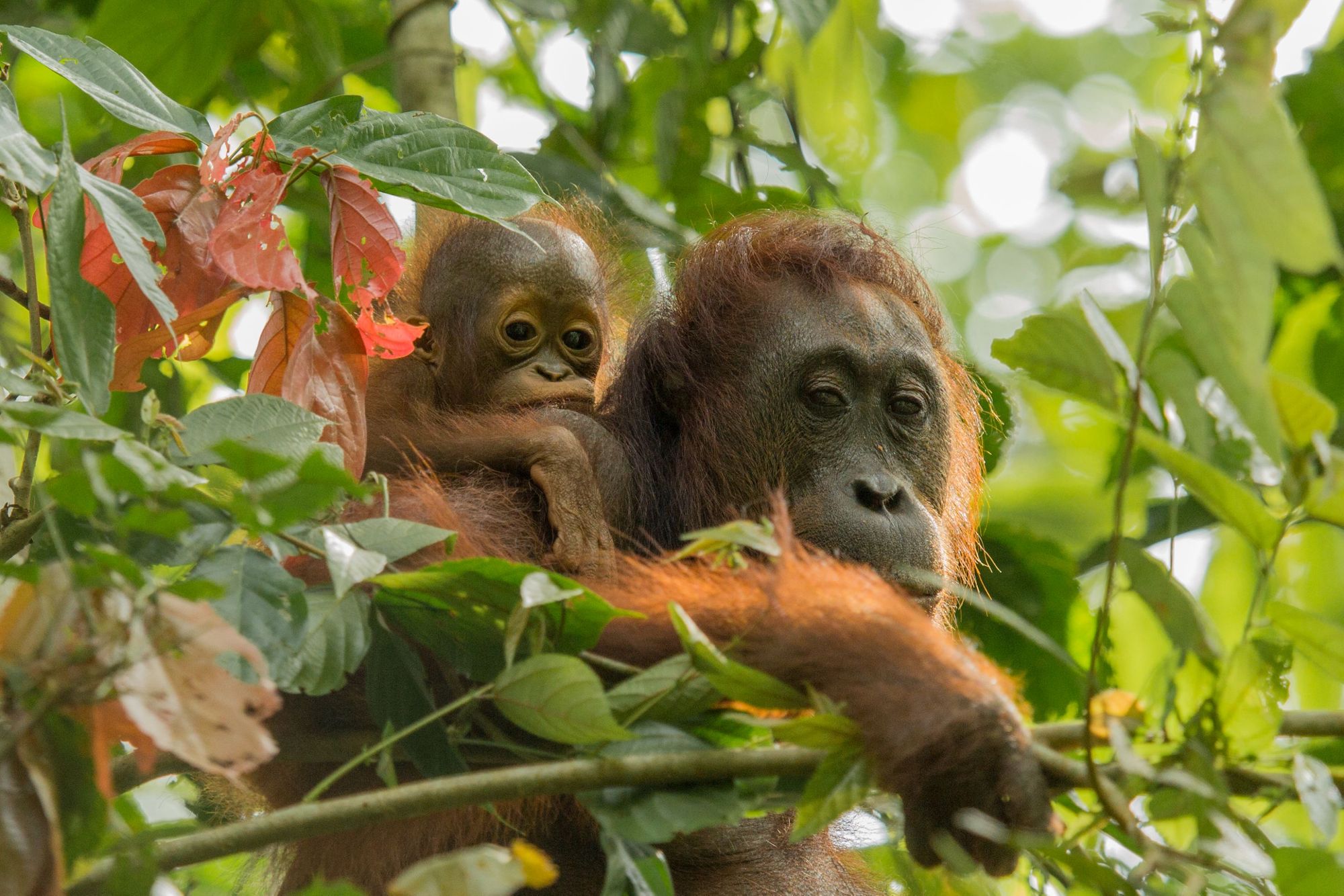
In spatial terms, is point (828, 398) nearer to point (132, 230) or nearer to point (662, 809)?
point (662, 809)

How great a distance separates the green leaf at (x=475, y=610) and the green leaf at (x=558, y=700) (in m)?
0.08

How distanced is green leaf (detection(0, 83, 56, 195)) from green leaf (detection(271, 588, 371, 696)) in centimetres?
62

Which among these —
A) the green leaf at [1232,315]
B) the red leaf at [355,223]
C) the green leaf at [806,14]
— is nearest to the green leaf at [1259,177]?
the green leaf at [1232,315]

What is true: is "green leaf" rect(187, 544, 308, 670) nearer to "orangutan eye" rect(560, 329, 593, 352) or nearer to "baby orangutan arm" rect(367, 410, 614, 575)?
"baby orangutan arm" rect(367, 410, 614, 575)

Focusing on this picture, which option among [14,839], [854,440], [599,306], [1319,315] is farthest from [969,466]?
[14,839]

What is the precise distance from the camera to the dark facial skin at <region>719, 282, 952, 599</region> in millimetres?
2625

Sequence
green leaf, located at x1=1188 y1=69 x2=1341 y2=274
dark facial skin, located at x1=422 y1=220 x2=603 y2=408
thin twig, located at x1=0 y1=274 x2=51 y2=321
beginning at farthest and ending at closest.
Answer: dark facial skin, located at x1=422 y1=220 x2=603 y2=408 → thin twig, located at x1=0 y1=274 x2=51 y2=321 → green leaf, located at x1=1188 y1=69 x2=1341 y2=274

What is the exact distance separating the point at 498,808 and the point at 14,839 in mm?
952

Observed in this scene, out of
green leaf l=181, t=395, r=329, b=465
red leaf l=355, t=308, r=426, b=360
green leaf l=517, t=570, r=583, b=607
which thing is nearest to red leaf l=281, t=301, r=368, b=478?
red leaf l=355, t=308, r=426, b=360

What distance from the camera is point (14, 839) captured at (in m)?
1.27

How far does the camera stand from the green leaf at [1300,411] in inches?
52.7

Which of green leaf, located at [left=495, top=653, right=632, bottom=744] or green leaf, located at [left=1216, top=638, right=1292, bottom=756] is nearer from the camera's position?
green leaf, located at [left=1216, top=638, right=1292, bottom=756]

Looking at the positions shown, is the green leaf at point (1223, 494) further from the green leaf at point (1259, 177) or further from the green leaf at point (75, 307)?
the green leaf at point (75, 307)

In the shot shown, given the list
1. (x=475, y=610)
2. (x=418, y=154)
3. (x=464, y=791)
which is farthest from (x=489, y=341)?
(x=464, y=791)
